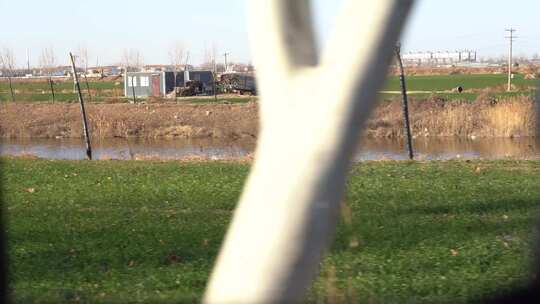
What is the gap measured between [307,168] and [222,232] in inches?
276

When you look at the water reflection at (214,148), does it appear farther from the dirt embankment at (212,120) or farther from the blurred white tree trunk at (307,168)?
the blurred white tree trunk at (307,168)

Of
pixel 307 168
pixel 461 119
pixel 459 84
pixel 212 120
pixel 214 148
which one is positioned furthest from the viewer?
pixel 459 84

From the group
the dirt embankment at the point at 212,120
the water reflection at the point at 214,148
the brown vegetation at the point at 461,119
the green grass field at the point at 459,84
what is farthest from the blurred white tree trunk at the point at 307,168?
the green grass field at the point at 459,84

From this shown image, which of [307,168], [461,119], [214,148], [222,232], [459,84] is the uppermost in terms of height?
[307,168]

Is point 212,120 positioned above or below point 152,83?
below

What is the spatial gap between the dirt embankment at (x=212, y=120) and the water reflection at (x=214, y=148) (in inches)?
44.1

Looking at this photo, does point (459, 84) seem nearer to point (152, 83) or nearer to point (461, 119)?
point (152, 83)

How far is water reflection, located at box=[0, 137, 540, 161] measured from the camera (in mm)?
25297

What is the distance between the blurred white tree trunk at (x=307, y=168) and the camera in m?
3.57

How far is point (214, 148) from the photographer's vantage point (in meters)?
30.1

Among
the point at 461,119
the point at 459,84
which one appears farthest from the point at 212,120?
the point at 459,84

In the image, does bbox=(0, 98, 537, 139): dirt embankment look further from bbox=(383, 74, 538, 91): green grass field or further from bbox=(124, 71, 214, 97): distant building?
bbox=(124, 71, 214, 97): distant building

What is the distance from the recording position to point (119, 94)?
200ft

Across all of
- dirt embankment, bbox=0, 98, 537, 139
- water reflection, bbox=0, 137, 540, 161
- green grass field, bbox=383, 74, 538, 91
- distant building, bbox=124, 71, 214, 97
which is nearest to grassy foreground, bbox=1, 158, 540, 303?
water reflection, bbox=0, 137, 540, 161
